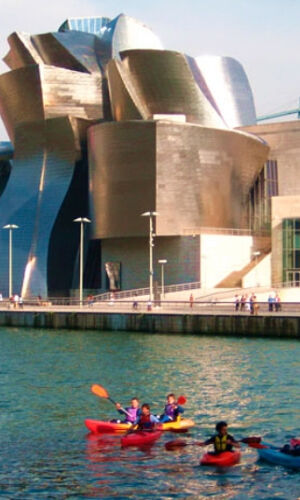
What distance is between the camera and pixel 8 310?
5750cm

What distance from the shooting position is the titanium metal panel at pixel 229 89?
7969 centimetres

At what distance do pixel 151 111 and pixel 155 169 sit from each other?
7402 mm

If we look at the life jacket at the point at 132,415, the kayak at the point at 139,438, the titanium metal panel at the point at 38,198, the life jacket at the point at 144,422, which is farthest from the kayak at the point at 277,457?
the titanium metal panel at the point at 38,198

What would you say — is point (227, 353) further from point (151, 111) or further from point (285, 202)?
point (151, 111)

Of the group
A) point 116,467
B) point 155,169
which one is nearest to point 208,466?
point 116,467

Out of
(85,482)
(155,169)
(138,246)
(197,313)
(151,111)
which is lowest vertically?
(85,482)

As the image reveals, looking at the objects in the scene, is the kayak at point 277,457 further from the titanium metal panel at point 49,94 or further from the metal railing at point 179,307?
the titanium metal panel at point 49,94

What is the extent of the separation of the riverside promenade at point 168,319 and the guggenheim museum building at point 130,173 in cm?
989

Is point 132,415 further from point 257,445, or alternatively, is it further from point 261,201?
point 261,201

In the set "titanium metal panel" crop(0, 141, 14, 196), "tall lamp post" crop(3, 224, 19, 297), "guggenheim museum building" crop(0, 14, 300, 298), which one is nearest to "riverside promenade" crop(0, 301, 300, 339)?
"tall lamp post" crop(3, 224, 19, 297)

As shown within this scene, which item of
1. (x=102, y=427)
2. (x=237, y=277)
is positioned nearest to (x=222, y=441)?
(x=102, y=427)

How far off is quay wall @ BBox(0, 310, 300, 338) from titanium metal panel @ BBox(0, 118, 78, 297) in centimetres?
1348

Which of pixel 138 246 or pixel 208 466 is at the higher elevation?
pixel 138 246

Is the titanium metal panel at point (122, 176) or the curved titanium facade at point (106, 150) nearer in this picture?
the titanium metal panel at point (122, 176)
